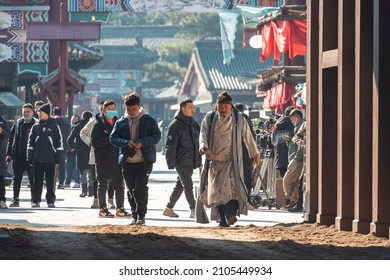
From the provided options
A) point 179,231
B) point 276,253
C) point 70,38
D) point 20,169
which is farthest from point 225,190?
point 70,38

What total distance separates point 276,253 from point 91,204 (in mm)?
11890

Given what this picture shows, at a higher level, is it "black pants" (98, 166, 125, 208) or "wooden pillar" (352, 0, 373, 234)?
"wooden pillar" (352, 0, 373, 234)

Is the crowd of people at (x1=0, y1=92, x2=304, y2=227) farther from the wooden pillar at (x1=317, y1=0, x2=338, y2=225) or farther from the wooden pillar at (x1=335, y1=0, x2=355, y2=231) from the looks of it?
the wooden pillar at (x1=335, y1=0, x2=355, y2=231)

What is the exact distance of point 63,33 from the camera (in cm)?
4391

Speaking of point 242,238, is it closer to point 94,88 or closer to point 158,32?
point 94,88

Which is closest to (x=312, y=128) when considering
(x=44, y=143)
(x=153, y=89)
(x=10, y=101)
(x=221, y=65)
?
(x=44, y=143)

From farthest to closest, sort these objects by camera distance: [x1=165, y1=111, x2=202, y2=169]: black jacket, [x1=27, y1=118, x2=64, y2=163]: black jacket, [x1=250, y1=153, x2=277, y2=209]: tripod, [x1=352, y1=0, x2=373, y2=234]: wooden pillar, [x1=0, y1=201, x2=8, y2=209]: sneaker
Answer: [x1=250, y1=153, x2=277, y2=209]: tripod < [x1=0, y1=201, x2=8, y2=209]: sneaker < [x1=27, y1=118, x2=64, y2=163]: black jacket < [x1=165, y1=111, x2=202, y2=169]: black jacket < [x1=352, y1=0, x2=373, y2=234]: wooden pillar

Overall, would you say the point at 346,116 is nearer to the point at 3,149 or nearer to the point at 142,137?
the point at 142,137

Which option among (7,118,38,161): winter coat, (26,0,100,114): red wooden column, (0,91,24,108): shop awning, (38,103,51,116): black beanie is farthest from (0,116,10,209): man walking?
(0,91,24,108): shop awning

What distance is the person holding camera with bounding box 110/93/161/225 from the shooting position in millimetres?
18125

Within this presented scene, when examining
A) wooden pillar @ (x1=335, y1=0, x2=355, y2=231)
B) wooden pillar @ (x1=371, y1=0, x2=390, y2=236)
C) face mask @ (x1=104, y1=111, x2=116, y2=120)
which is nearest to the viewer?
wooden pillar @ (x1=371, y1=0, x2=390, y2=236)

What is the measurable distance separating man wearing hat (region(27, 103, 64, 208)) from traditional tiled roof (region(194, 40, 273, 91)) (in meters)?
59.6

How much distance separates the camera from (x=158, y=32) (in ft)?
373

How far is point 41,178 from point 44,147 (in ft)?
2.12
